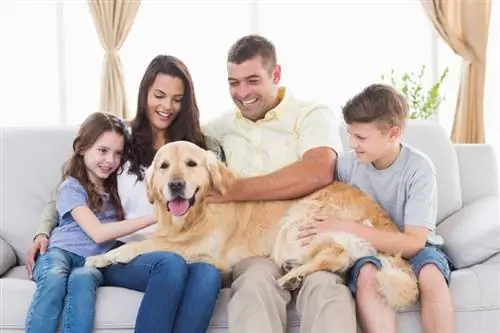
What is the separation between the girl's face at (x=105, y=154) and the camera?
2.60 metres

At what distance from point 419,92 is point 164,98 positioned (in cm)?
270

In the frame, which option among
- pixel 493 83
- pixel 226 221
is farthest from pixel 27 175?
pixel 493 83

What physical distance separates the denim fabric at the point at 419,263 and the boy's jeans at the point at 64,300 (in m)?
0.76

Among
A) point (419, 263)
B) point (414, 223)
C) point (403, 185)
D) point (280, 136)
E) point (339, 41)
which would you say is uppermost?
point (339, 41)

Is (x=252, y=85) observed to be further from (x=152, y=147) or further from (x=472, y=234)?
(x=472, y=234)

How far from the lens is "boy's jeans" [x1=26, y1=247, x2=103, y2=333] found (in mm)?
2172

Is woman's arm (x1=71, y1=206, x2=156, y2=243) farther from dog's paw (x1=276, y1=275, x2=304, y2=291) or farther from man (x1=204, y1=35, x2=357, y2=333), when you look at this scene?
dog's paw (x1=276, y1=275, x2=304, y2=291)

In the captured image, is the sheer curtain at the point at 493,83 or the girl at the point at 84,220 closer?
the girl at the point at 84,220

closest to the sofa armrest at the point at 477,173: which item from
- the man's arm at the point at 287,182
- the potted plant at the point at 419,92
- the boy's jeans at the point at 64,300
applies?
the man's arm at the point at 287,182

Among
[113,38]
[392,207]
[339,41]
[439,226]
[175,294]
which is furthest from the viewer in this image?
[339,41]

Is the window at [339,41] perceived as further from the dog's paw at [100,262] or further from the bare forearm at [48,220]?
the dog's paw at [100,262]

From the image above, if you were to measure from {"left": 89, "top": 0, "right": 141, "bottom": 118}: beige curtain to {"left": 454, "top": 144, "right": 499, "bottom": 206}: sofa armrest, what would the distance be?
94.0 inches

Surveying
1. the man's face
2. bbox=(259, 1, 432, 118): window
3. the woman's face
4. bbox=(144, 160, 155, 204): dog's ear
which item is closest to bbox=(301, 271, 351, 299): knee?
bbox=(144, 160, 155, 204): dog's ear

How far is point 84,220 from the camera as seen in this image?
8.20ft
